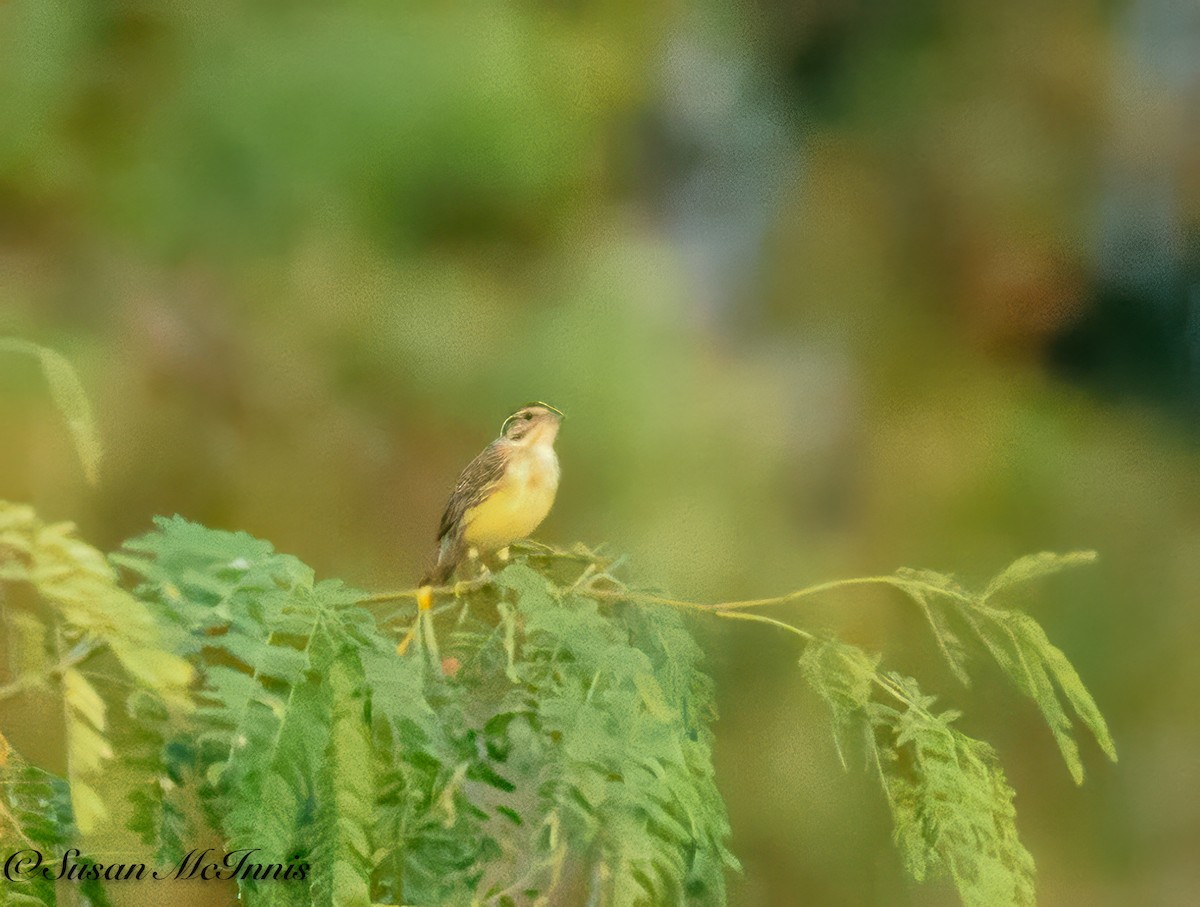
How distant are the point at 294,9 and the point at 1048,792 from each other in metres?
0.90

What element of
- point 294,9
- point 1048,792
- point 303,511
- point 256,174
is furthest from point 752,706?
point 294,9

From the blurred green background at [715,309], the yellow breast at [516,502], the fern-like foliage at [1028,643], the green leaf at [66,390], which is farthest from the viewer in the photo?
the blurred green background at [715,309]

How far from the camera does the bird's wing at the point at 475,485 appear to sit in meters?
0.61

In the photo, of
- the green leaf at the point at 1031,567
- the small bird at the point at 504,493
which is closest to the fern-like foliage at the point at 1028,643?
the green leaf at the point at 1031,567

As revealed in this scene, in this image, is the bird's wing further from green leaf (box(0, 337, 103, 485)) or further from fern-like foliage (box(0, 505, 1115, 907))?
green leaf (box(0, 337, 103, 485))

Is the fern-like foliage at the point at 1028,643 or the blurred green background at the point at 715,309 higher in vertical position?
the blurred green background at the point at 715,309

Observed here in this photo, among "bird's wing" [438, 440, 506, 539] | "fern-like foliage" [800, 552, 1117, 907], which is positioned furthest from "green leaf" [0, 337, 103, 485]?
"bird's wing" [438, 440, 506, 539]

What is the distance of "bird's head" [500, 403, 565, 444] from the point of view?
63cm

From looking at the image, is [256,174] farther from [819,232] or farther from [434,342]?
[819,232]

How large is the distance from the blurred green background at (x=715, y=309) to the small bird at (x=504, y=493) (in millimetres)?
323

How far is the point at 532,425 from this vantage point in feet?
2.10

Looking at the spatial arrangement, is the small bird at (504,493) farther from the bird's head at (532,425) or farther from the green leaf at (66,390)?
the green leaf at (66,390)

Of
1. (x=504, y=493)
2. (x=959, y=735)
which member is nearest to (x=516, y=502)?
(x=504, y=493)

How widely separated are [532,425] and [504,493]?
51mm
